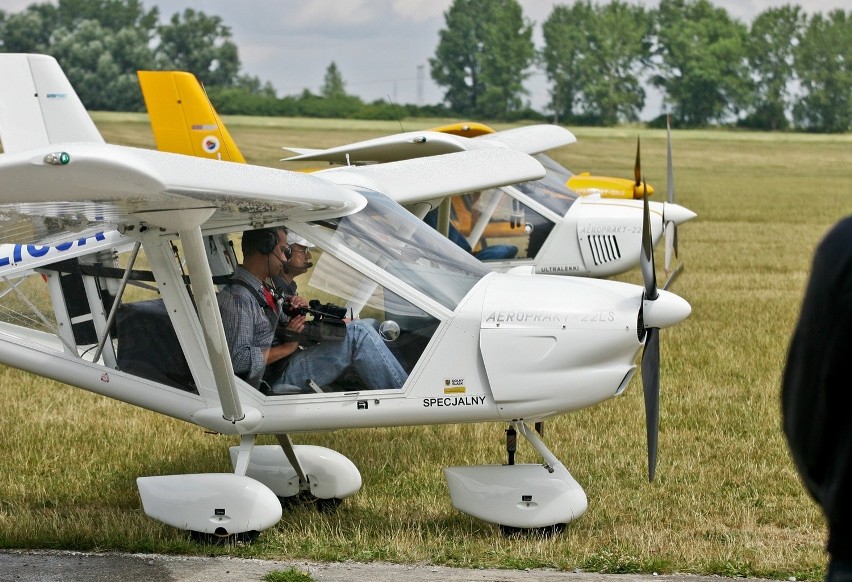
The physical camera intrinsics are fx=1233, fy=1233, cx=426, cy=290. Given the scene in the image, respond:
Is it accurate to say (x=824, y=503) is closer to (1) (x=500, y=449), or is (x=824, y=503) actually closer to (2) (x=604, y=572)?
(2) (x=604, y=572)

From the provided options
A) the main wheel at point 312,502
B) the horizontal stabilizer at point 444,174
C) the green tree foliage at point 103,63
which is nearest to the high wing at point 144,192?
the horizontal stabilizer at point 444,174

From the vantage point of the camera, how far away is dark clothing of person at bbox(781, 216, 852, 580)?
2.37 m

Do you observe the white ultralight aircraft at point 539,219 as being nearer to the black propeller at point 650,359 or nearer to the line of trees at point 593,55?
the black propeller at point 650,359

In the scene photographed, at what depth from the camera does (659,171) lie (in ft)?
174

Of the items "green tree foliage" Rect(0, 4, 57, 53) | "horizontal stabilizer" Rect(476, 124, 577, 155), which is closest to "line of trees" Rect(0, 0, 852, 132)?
"green tree foliage" Rect(0, 4, 57, 53)

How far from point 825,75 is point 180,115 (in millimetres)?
99837

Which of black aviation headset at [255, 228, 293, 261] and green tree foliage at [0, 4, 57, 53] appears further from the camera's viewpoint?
green tree foliage at [0, 4, 57, 53]

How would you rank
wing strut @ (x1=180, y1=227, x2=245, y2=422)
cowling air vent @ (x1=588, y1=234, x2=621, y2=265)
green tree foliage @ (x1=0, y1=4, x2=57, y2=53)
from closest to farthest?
wing strut @ (x1=180, y1=227, x2=245, y2=422) → cowling air vent @ (x1=588, y1=234, x2=621, y2=265) → green tree foliage @ (x1=0, y1=4, x2=57, y2=53)

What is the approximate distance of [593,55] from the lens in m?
110

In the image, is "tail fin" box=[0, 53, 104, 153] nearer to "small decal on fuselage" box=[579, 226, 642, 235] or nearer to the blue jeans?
the blue jeans

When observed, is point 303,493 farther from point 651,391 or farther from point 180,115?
point 180,115

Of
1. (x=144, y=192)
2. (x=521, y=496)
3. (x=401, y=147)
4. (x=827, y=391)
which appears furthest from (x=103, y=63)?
(x=827, y=391)

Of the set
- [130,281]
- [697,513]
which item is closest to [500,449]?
[697,513]

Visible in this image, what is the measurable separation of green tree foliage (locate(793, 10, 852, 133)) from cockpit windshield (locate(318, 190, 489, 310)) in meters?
100
